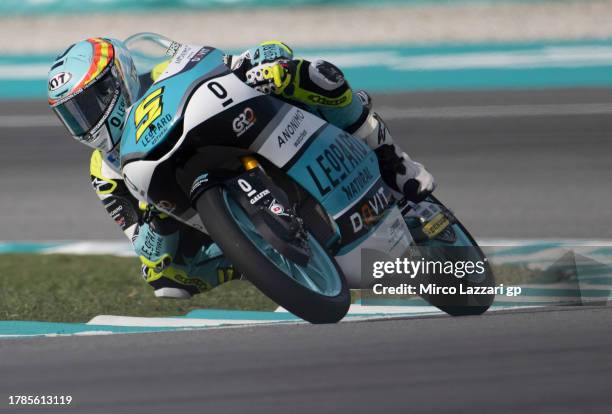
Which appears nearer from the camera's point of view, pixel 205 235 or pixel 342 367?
pixel 342 367

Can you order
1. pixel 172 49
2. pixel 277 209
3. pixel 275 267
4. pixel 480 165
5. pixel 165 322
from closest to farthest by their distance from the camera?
pixel 275 267
pixel 277 209
pixel 172 49
pixel 165 322
pixel 480 165

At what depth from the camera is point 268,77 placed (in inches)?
177

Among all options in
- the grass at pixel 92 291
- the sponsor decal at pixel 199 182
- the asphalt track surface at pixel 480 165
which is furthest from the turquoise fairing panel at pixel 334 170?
the asphalt track surface at pixel 480 165

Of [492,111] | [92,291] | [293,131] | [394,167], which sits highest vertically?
[293,131]

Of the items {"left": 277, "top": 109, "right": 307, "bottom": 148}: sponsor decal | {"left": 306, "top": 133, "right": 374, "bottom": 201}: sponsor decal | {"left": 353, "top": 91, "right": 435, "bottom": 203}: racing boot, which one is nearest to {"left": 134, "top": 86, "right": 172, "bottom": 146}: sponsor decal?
{"left": 277, "top": 109, "right": 307, "bottom": 148}: sponsor decal

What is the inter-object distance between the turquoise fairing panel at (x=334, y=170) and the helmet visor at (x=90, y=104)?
808mm

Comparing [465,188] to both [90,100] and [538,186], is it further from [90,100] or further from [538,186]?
[90,100]

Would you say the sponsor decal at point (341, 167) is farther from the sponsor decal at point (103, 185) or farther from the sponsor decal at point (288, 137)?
the sponsor decal at point (103, 185)

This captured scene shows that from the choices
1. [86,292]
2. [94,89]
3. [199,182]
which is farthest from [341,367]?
[86,292]

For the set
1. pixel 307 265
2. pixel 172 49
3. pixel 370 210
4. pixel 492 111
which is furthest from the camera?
pixel 492 111

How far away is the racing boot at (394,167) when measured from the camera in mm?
5074

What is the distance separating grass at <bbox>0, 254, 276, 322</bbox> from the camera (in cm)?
612

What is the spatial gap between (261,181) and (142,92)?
846 mm

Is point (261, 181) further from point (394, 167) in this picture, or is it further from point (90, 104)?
point (394, 167)
